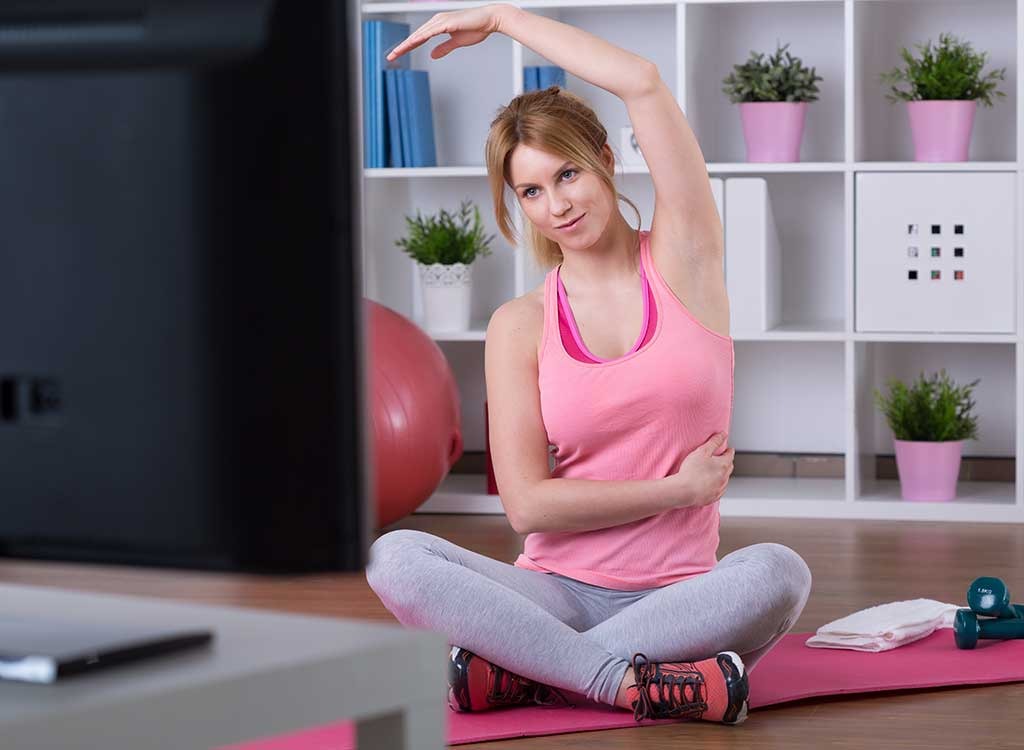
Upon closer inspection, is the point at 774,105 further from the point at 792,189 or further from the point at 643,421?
the point at 643,421

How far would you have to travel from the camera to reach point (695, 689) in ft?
6.65

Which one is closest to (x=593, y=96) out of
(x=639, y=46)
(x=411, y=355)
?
A: (x=639, y=46)

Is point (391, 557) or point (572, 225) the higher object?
point (572, 225)

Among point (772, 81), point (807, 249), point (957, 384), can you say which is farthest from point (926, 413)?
A: point (772, 81)

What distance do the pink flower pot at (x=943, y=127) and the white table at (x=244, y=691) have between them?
10.5 feet

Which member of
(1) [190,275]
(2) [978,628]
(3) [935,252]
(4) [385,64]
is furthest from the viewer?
(4) [385,64]

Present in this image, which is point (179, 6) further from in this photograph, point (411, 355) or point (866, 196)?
point (866, 196)

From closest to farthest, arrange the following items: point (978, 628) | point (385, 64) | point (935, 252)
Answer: point (978, 628) < point (935, 252) < point (385, 64)

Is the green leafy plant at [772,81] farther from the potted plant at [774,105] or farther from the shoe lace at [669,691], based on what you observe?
the shoe lace at [669,691]

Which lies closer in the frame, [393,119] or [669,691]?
[669,691]

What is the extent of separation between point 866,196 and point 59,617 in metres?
3.19

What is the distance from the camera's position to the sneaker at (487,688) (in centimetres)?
209

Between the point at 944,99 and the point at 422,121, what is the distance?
49.8 inches

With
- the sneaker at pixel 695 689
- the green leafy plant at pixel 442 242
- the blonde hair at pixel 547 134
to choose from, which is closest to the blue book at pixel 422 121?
the green leafy plant at pixel 442 242
